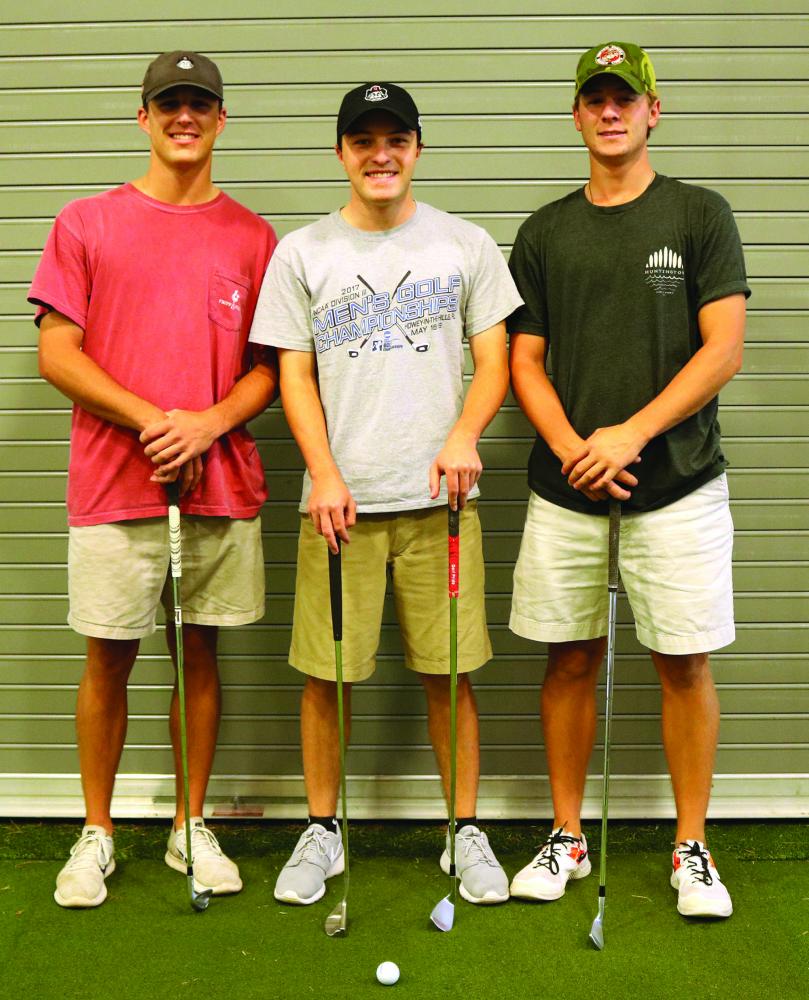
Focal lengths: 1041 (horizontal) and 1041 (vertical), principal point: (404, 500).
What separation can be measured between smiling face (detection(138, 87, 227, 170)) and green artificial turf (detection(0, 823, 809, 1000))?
75.7 inches

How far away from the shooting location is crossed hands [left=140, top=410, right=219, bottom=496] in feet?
8.39

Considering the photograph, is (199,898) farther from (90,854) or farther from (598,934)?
(598,934)

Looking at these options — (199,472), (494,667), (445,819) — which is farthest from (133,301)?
(445,819)

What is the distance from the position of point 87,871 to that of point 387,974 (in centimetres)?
90

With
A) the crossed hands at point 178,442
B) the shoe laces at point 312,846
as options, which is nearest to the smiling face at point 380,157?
the crossed hands at point 178,442

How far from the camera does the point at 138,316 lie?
2658mm

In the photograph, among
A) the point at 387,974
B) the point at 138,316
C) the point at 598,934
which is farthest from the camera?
the point at 138,316

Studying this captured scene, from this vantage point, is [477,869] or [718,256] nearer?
[718,256]

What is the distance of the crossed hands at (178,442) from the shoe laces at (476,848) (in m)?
1.19

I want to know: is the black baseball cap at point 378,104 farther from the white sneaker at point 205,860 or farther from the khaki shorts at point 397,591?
the white sneaker at point 205,860

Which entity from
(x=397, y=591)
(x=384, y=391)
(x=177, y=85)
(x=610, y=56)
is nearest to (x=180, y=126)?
(x=177, y=85)

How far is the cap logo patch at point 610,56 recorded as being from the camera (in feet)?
8.32

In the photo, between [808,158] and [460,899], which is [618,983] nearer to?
[460,899]

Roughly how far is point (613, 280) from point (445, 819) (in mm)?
1751
